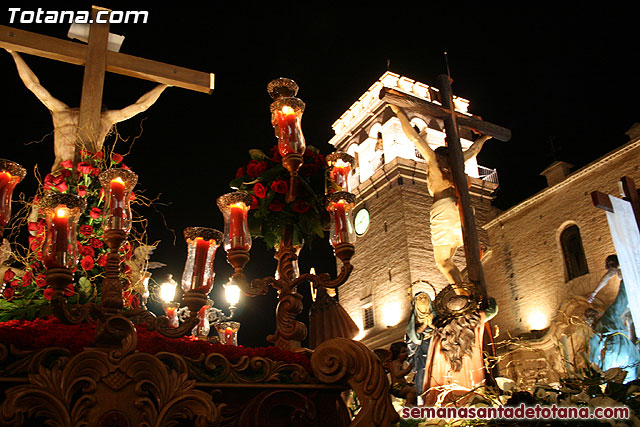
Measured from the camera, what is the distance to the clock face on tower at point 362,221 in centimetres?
2300

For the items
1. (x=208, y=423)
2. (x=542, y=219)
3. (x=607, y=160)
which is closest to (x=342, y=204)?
(x=208, y=423)

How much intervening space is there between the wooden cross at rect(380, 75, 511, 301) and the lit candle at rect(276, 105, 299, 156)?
4.07 m

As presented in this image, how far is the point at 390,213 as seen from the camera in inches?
862

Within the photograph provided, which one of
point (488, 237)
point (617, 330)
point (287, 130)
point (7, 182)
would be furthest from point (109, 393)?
point (488, 237)

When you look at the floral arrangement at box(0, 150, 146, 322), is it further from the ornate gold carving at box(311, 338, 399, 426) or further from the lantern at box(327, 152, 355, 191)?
the ornate gold carving at box(311, 338, 399, 426)

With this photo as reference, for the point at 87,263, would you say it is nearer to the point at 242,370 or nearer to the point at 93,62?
the point at 242,370

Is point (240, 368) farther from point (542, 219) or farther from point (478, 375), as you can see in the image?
point (542, 219)

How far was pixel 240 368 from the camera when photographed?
2.26 m

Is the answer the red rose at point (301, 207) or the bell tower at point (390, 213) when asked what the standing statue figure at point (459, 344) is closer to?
the red rose at point (301, 207)

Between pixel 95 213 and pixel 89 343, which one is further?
pixel 95 213

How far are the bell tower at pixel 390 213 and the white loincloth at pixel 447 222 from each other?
9348 mm

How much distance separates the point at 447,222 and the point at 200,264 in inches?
279

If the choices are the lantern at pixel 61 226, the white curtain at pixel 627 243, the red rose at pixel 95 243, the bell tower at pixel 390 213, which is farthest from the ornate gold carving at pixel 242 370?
the bell tower at pixel 390 213

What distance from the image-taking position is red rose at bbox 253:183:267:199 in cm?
442
